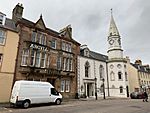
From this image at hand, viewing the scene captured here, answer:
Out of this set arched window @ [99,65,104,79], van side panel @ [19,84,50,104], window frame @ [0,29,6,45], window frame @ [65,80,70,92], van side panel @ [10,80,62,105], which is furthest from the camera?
arched window @ [99,65,104,79]

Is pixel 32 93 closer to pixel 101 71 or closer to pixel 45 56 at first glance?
pixel 45 56

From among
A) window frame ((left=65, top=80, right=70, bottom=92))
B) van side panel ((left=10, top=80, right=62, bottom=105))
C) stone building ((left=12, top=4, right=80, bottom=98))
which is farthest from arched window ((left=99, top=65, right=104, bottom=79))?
van side panel ((left=10, top=80, right=62, bottom=105))

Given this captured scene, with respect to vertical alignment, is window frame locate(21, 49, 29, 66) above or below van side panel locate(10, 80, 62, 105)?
above

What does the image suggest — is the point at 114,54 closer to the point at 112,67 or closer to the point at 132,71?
the point at 112,67

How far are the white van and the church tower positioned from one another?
71.1 feet

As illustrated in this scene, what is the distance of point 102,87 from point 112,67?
6013 mm

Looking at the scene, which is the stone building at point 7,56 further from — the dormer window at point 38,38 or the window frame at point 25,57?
the dormer window at point 38,38

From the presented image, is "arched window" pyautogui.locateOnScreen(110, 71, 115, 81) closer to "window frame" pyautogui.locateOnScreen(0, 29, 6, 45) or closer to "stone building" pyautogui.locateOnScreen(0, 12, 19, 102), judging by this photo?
"stone building" pyautogui.locateOnScreen(0, 12, 19, 102)

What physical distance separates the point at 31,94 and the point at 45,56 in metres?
9.28

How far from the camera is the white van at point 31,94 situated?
15366 millimetres

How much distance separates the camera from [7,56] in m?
20.4

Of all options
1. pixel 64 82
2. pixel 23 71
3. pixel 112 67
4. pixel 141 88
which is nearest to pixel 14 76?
pixel 23 71

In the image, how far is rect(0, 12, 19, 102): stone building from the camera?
19.5 meters

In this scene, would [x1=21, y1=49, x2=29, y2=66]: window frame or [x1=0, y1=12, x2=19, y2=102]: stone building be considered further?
[x1=21, y1=49, x2=29, y2=66]: window frame
